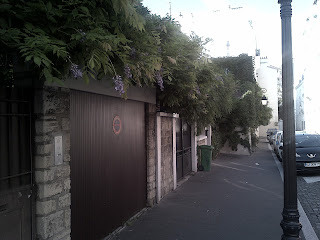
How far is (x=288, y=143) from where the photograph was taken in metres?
3.68

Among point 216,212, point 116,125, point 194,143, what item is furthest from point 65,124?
point 194,143

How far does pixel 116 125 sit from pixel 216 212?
304 centimetres

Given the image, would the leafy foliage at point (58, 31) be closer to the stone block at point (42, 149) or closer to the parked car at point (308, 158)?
the stone block at point (42, 149)

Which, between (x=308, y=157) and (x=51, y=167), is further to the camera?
(x=308, y=157)

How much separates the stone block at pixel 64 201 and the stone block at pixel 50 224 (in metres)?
0.10

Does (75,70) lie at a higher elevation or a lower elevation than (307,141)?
higher

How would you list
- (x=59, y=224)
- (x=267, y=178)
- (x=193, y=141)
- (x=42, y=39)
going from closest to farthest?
(x=42, y=39)
(x=59, y=224)
(x=267, y=178)
(x=193, y=141)

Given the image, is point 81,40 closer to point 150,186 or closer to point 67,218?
point 67,218

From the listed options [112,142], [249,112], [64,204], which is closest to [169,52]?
[112,142]

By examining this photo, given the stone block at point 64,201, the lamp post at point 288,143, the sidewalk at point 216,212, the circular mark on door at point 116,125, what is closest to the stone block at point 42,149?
the stone block at point 64,201

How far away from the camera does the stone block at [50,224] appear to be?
3.72 m

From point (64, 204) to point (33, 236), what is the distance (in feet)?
1.76

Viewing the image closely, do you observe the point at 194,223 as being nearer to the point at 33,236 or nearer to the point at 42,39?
the point at 33,236

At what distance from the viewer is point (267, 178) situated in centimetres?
1120
